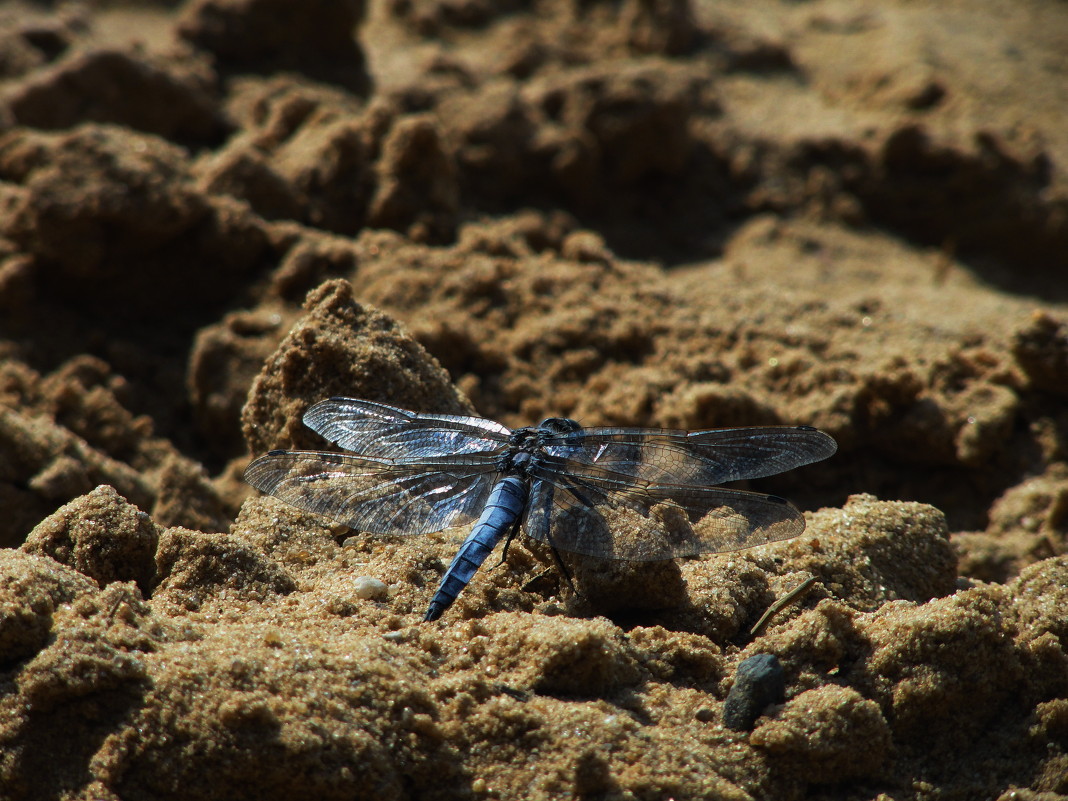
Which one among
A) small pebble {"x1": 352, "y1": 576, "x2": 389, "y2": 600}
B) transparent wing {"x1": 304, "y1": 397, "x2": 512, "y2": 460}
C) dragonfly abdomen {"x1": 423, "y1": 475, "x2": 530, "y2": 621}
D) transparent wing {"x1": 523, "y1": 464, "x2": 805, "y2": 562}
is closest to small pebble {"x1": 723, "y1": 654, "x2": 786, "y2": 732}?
transparent wing {"x1": 523, "y1": 464, "x2": 805, "y2": 562}

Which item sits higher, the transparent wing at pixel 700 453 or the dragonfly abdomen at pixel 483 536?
the transparent wing at pixel 700 453

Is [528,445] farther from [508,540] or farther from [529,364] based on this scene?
[529,364]

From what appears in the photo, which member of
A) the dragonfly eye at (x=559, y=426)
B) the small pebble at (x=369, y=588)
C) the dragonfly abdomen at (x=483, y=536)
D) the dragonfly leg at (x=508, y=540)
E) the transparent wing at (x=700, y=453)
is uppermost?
the transparent wing at (x=700, y=453)

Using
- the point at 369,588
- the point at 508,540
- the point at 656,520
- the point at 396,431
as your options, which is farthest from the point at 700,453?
the point at 369,588

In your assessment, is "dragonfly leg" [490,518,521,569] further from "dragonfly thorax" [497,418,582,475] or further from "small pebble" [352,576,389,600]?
"small pebble" [352,576,389,600]

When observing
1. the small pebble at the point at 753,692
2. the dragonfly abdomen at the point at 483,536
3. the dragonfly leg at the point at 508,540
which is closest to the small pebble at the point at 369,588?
the dragonfly abdomen at the point at 483,536

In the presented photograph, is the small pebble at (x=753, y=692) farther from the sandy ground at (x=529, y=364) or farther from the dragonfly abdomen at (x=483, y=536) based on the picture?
the dragonfly abdomen at (x=483, y=536)
